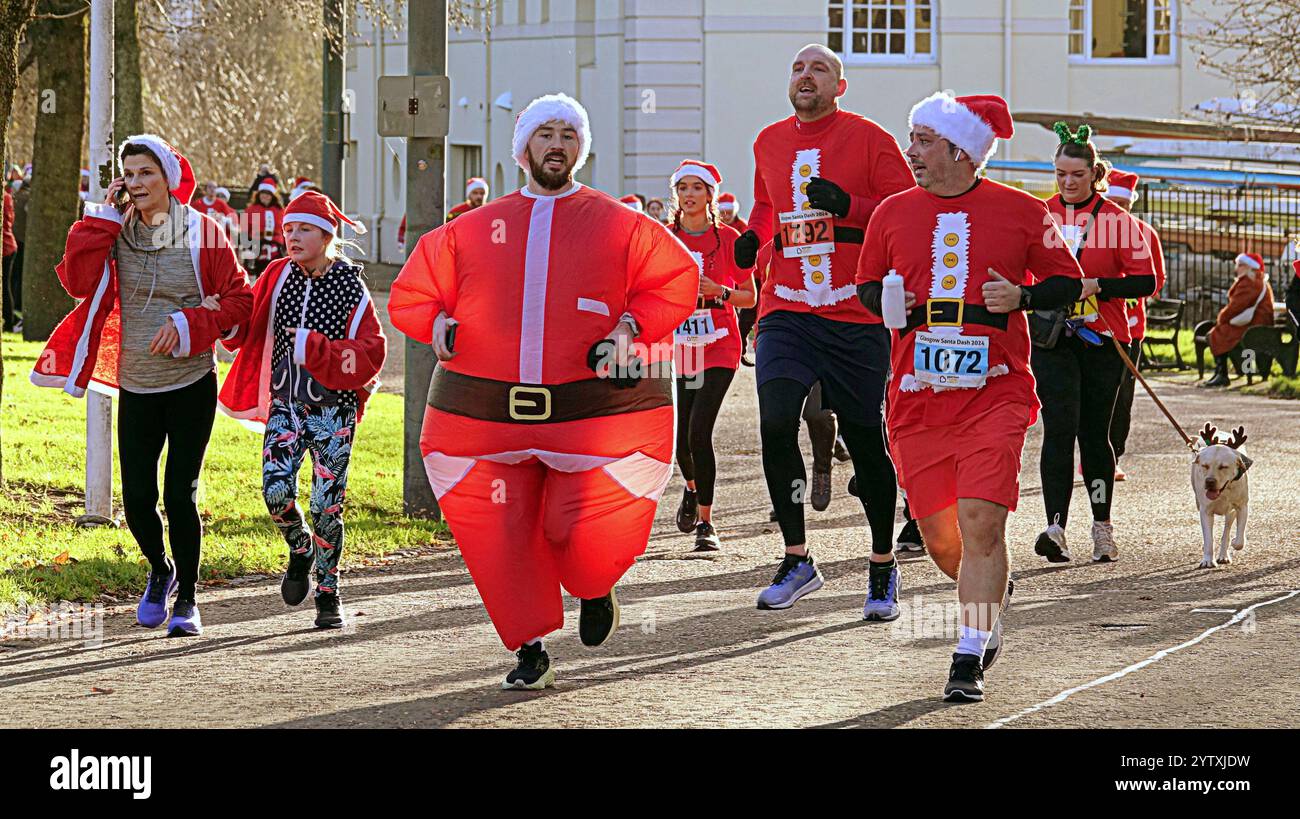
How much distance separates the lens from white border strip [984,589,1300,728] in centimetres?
661

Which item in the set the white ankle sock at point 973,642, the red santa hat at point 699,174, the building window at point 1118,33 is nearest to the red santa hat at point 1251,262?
the red santa hat at point 699,174

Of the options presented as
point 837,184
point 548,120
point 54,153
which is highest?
point 54,153

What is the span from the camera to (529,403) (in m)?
6.98

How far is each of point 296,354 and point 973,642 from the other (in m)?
3.00

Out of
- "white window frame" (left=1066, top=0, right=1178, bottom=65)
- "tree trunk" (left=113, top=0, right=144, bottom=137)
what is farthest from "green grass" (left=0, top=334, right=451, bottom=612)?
"white window frame" (left=1066, top=0, right=1178, bottom=65)

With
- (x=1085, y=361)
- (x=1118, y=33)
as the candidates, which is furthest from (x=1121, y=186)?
(x=1118, y=33)

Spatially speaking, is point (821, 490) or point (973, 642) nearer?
point (973, 642)

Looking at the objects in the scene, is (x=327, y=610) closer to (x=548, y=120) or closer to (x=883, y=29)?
(x=548, y=120)

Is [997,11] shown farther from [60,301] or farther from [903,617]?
[903,617]

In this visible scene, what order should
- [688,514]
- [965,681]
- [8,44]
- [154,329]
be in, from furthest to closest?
1. [688,514]
2. [8,44]
3. [154,329]
4. [965,681]

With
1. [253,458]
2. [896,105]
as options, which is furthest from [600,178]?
[253,458]

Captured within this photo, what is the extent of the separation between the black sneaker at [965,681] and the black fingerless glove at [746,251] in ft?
8.88

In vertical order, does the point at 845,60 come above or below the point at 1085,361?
above

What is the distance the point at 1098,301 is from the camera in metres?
10.3
